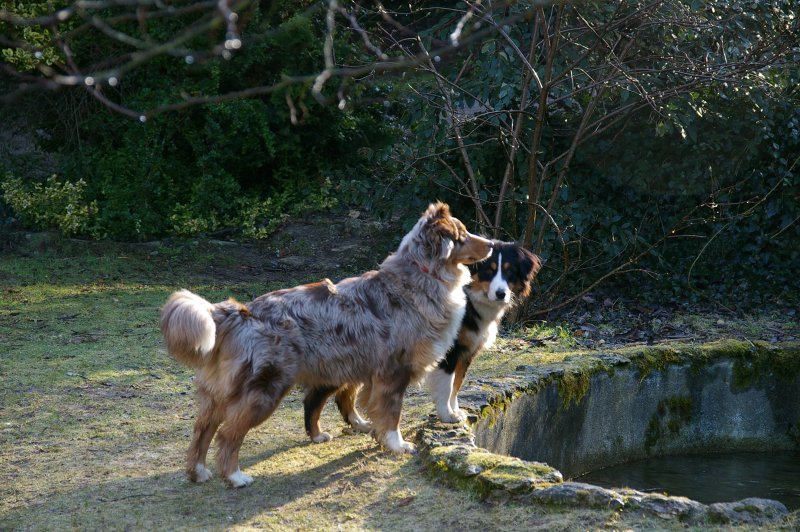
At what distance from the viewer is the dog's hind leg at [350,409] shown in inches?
252

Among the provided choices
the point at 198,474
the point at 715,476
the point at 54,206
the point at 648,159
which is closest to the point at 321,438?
the point at 198,474

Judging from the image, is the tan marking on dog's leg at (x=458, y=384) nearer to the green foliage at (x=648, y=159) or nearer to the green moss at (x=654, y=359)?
the green moss at (x=654, y=359)

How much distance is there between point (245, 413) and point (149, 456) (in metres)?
1.12

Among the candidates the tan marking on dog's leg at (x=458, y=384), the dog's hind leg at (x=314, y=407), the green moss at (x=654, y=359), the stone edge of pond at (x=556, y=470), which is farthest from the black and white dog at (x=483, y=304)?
the green moss at (x=654, y=359)

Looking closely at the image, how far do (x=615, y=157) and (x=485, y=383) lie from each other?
5424 mm

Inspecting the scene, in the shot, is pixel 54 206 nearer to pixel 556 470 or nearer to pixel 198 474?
pixel 198 474

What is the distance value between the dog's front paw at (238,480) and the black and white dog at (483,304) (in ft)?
4.76

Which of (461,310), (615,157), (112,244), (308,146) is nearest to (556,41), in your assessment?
(615,157)

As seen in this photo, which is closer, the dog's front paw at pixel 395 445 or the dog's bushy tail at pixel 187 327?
the dog's bushy tail at pixel 187 327

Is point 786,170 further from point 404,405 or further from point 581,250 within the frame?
point 404,405

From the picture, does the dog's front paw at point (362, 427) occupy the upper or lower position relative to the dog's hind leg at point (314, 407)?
lower

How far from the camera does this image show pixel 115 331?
360 inches

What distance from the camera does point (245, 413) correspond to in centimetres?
521

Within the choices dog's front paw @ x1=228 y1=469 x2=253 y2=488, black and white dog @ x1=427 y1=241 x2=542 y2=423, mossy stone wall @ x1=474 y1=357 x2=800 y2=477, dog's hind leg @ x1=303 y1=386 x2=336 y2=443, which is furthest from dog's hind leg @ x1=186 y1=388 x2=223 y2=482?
mossy stone wall @ x1=474 y1=357 x2=800 y2=477
